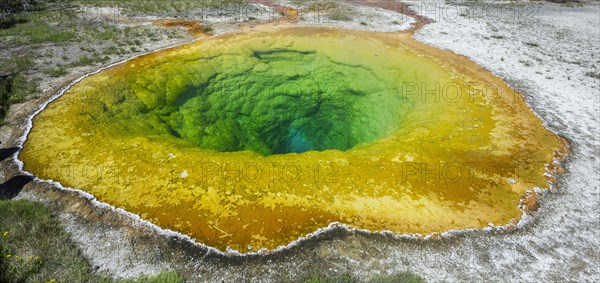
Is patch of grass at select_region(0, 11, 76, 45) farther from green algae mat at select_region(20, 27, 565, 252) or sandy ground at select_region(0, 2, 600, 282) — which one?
sandy ground at select_region(0, 2, 600, 282)

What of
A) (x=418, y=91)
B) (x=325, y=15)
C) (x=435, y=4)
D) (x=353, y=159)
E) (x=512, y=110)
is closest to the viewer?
(x=353, y=159)

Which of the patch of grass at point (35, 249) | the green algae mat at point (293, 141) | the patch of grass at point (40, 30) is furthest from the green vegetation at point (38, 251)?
the patch of grass at point (40, 30)

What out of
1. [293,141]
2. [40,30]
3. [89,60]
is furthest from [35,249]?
[40,30]

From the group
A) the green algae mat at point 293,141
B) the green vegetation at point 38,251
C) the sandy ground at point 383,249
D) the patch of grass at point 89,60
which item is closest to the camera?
the green vegetation at point 38,251

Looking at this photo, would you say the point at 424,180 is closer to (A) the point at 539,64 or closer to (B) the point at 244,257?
(B) the point at 244,257

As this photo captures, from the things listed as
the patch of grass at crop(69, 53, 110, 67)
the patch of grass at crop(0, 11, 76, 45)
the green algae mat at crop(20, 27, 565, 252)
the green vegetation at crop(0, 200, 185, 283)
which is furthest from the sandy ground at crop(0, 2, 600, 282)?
the patch of grass at crop(0, 11, 76, 45)

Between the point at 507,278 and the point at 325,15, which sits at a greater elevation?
the point at 325,15

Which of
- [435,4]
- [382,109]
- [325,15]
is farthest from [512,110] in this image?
[435,4]

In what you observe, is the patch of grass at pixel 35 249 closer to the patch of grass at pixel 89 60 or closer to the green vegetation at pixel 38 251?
the green vegetation at pixel 38 251
